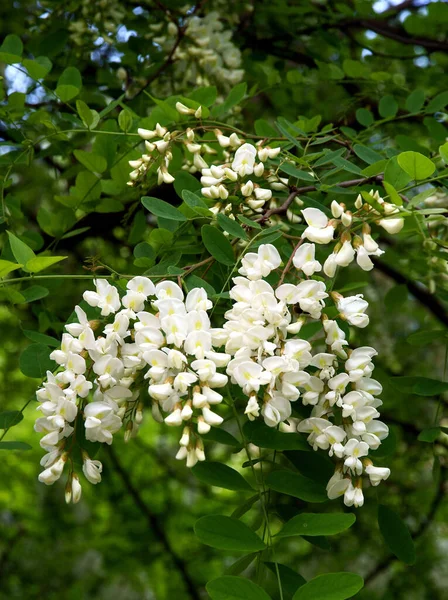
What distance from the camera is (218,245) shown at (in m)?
0.84

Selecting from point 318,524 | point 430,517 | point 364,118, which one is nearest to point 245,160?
point 318,524

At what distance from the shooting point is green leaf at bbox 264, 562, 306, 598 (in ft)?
2.69

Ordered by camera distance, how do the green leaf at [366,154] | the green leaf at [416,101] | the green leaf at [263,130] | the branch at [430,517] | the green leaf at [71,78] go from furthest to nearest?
the branch at [430,517], the green leaf at [416,101], the green leaf at [71,78], the green leaf at [263,130], the green leaf at [366,154]

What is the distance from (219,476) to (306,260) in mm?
262

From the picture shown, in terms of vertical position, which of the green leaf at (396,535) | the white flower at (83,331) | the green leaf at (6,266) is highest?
the green leaf at (6,266)

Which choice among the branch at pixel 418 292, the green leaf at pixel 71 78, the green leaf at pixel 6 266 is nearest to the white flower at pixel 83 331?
the green leaf at pixel 6 266

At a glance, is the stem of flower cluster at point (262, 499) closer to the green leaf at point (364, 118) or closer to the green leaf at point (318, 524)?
the green leaf at point (318, 524)

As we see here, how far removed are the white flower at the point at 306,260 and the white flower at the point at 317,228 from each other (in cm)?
1

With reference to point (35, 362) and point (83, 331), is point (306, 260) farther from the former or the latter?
point (35, 362)

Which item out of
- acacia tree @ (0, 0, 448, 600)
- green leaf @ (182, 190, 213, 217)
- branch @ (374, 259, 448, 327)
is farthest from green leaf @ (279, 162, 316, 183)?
branch @ (374, 259, 448, 327)

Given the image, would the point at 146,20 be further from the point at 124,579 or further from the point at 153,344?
the point at 124,579

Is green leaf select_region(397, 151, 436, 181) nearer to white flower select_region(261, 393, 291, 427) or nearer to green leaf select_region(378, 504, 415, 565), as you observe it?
white flower select_region(261, 393, 291, 427)

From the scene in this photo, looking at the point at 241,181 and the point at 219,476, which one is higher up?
the point at 241,181

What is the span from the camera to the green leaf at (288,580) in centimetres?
82
